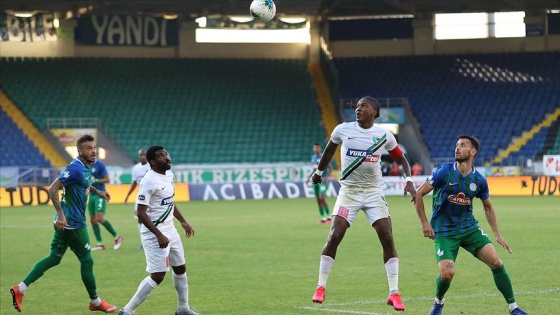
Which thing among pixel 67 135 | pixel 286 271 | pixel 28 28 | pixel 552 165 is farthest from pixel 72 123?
pixel 286 271

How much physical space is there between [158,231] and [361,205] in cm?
251

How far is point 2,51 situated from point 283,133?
15.1 meters

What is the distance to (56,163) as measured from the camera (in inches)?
1879

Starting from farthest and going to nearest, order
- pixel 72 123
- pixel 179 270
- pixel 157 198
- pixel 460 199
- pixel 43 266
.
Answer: pixel 72 123 → pixel 43 266 → pixel 179 270 → pixel 157 198 → pixel 460 199

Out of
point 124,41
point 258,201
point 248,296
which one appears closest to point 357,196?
point 248,296

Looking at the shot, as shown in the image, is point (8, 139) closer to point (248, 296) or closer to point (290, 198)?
point (290, 198)

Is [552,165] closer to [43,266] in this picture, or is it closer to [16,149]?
[16,149]

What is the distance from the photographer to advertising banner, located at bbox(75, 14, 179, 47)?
2135 inches

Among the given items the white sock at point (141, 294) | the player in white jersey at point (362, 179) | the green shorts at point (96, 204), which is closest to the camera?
the white sock at point (141, 294)

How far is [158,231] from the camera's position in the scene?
1183 cm

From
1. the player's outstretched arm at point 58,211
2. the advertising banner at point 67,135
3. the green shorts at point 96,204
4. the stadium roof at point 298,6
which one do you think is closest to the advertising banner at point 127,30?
Answer: the stadium roof at point 298,6

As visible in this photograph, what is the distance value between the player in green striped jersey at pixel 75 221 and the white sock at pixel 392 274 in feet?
12.2

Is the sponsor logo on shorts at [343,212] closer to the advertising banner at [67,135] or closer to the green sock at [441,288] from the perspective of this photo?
the green sock at [441,288]

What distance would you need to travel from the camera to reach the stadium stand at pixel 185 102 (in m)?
51.6
